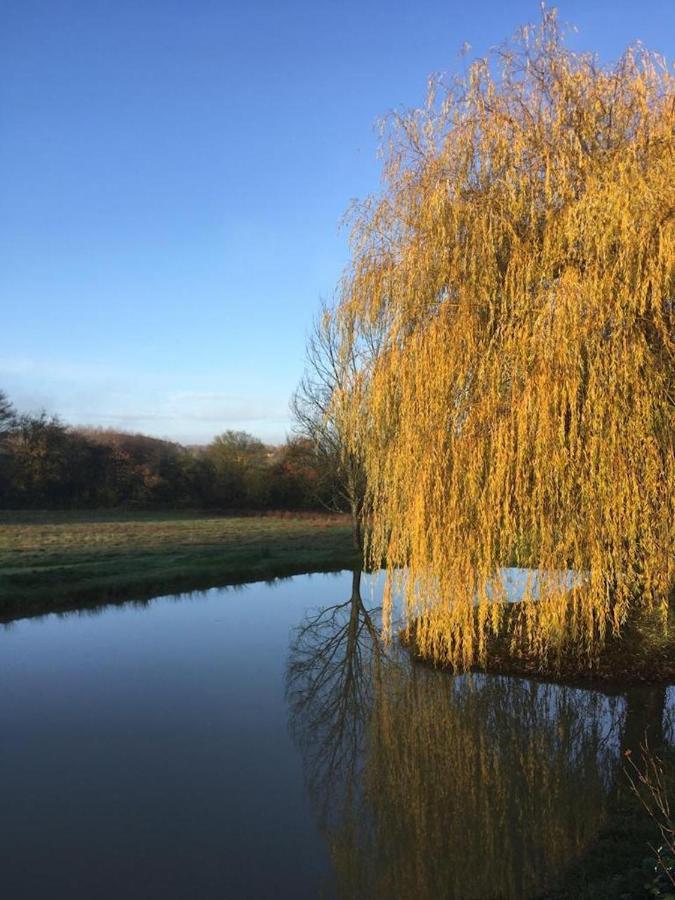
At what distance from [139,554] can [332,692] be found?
1062 cm

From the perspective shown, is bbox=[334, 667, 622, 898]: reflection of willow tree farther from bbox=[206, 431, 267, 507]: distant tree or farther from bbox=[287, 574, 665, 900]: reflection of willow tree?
bbox=[206, 431, 267, 507]: distant tree

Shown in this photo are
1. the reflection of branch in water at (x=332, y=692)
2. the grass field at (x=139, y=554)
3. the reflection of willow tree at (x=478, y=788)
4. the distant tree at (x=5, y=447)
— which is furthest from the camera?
the distant tree at (x=5, y=447)

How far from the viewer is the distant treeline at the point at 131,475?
1235 inches

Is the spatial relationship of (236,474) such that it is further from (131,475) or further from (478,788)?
(478,788)

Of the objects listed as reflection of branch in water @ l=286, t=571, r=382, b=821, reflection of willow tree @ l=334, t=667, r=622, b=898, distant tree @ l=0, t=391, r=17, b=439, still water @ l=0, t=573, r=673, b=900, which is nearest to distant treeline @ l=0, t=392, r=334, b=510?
distant tree @ l=0, t=391, r=17, b=439

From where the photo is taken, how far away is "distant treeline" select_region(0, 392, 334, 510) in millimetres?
31375

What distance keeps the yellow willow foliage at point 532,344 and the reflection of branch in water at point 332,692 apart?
54.3 inches

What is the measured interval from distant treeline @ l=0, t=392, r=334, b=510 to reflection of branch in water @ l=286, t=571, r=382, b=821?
706 inches

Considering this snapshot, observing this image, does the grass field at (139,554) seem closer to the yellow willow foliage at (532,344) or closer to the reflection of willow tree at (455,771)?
the reflection of willow tree at (455,771)

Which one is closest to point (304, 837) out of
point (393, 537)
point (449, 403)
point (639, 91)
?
point (393, 537)

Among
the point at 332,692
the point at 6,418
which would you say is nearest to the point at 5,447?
the point at 6,418

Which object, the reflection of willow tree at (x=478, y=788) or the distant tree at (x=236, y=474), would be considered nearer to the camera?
the reflection of willow tree at (x=478, y=788)

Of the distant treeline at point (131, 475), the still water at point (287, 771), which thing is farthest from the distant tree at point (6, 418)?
the still water at point (287, 771)

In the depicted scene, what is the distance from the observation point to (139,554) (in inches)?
705
